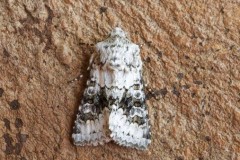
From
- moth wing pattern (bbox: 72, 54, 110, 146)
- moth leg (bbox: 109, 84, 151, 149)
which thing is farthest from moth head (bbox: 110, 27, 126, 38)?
moth leg (bbox: 109, 84, 151, 149)

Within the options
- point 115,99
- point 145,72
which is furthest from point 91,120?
point 145,72

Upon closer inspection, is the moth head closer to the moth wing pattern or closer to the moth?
the moth

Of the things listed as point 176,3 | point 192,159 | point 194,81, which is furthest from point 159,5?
point 192,159

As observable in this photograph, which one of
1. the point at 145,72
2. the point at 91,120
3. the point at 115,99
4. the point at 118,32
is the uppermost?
the point at 118,32

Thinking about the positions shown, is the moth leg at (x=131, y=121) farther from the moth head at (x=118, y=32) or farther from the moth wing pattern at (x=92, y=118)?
the moth head at (x=118, y=32)

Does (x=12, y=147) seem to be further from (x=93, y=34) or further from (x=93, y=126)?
(x=93, y=34)

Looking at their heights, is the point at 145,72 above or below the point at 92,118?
above

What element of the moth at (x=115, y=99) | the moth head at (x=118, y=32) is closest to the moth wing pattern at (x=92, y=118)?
the moth at (x=115, y=99)

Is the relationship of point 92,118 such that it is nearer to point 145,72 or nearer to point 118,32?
point 145,72
